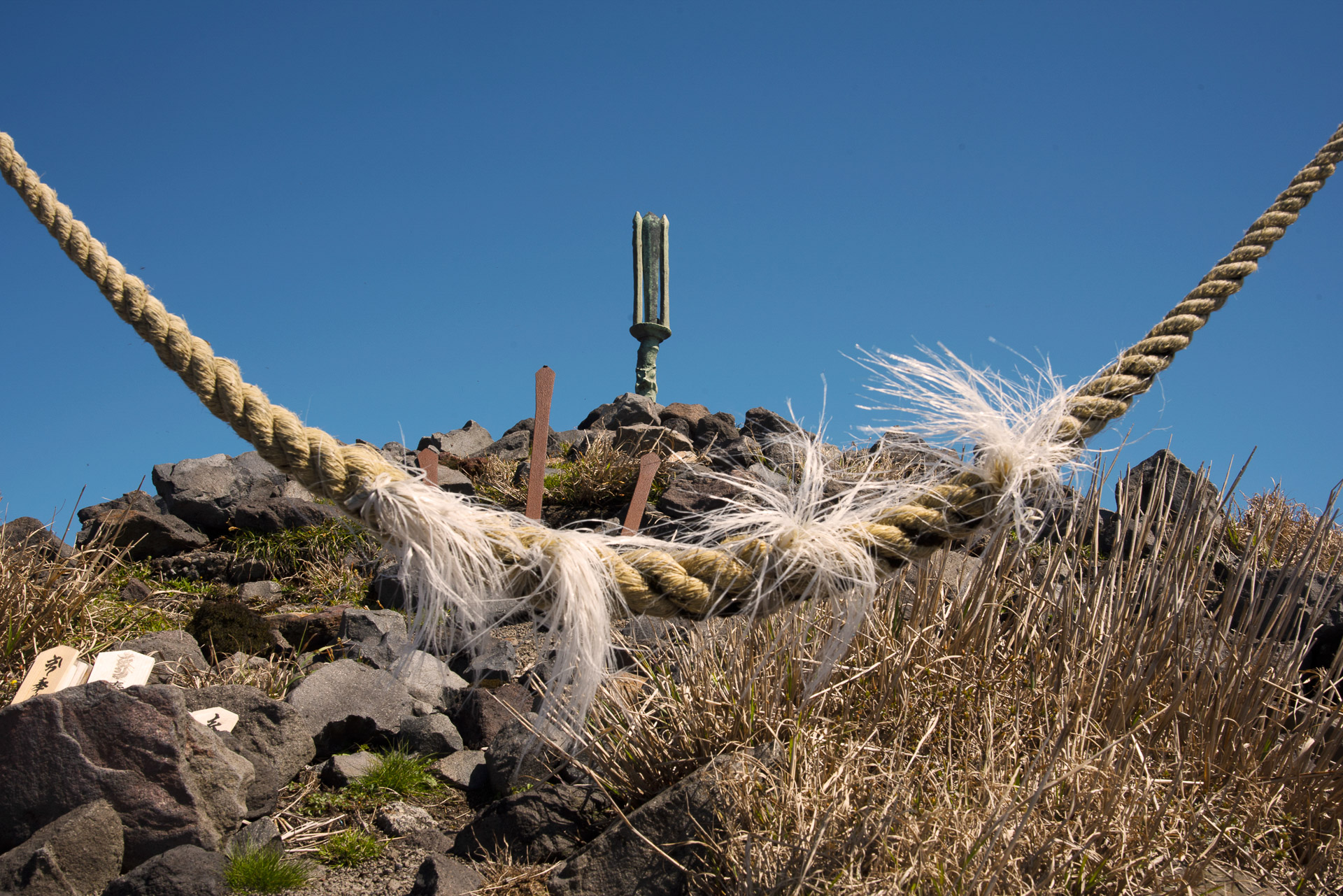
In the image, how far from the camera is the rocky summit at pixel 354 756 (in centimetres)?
288

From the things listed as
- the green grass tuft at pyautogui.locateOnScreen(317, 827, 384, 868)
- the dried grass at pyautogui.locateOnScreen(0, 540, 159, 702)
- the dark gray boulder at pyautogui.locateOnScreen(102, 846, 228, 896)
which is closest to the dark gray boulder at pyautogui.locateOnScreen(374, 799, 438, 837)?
the green grass tuft at pyautogui.locateOnScreen(317, 827, 384, 868)

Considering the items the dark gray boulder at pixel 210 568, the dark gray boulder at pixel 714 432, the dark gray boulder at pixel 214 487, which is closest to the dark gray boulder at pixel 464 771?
the dark gray boulder at pixel 210 568

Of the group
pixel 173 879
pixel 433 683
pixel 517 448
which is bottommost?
pixel 173 879

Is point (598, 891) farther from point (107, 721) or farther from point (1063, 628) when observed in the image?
point (107, 721)

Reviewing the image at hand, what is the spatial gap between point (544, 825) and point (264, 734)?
1739 millimetres

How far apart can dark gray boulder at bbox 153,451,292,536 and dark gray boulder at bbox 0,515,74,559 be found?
143 cm

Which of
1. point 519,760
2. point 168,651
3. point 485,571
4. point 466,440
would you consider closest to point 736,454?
point 466,440

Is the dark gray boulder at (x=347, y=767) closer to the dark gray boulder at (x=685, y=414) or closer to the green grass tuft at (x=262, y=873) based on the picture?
the green grass tuft at (x=262, y=873)

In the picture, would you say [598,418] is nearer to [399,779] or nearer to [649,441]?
[649,441]

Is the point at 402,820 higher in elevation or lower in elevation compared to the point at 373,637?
lower

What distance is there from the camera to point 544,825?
3.42 metres

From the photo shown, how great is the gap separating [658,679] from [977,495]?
6.04 ft

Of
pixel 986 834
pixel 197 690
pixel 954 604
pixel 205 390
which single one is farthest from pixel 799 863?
pixel 197 690

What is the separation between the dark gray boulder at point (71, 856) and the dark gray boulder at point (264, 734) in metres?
0.64
